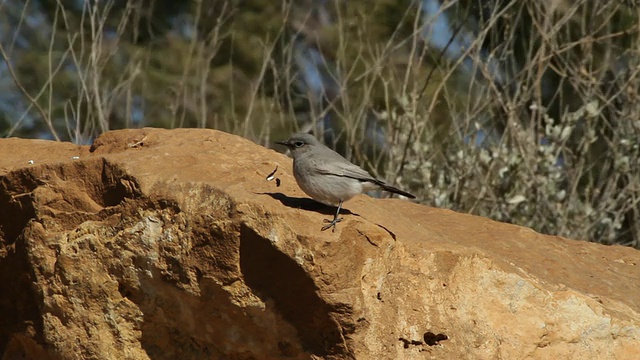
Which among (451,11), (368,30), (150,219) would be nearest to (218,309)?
(150,219)

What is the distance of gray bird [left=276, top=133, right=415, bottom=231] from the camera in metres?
4.45

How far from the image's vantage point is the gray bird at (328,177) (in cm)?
445

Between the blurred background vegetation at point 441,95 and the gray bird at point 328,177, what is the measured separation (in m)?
2.20

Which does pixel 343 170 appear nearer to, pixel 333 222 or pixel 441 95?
pixel 333 222

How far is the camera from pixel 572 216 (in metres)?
7.85

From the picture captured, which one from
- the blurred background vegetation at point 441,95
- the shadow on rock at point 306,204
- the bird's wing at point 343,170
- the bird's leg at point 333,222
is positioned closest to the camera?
the bird's leg at point 333,222

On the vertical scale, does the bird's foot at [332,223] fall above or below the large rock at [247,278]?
above

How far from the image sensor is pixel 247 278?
420cm

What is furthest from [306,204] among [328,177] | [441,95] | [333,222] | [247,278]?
[441,95]

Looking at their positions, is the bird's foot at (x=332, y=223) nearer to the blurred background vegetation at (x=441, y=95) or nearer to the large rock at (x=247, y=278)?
the large rock at (x=247, y=278)

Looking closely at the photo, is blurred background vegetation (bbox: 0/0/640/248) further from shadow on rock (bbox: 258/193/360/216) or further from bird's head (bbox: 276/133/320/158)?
shadow on rock (bbox: 258/193/360/216)

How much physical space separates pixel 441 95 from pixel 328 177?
18.2ft

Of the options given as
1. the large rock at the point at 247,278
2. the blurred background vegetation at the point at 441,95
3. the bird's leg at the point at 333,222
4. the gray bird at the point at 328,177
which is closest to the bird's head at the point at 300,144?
the gray bird at the point at 328,177

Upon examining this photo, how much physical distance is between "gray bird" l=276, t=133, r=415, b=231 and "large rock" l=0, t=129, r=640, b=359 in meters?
0.08
